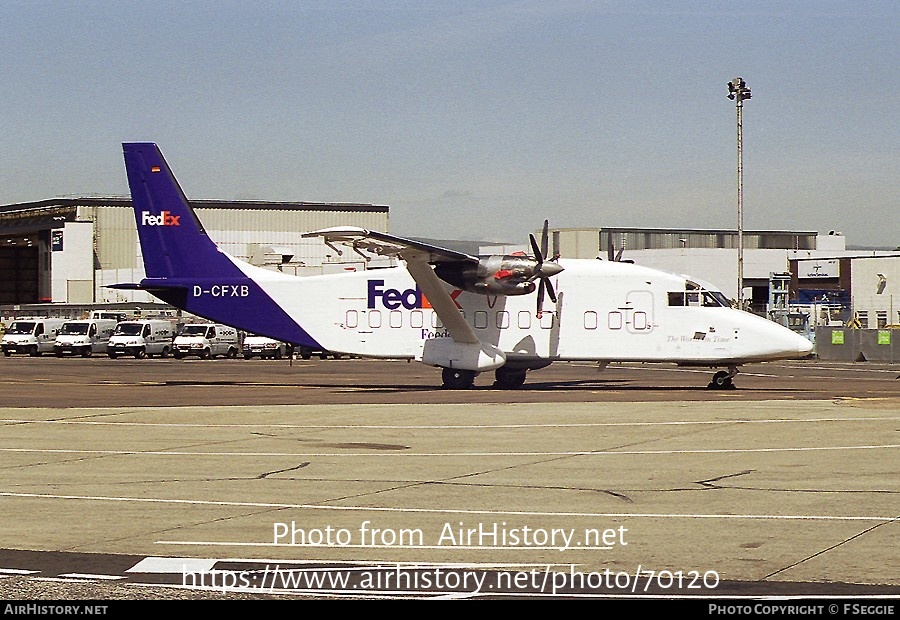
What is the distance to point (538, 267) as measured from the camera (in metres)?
35.2

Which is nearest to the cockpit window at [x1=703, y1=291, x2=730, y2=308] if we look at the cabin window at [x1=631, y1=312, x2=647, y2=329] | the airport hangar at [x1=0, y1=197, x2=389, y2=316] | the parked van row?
the cabin window at [x1=631, y1=312, x2=647, y2=329]

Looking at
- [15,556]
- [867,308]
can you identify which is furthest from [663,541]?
[867,308]

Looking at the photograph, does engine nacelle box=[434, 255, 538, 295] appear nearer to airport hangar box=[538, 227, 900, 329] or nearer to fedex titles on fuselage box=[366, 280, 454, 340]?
fedex titles on fuselage box=[366, 280, 454, 340]

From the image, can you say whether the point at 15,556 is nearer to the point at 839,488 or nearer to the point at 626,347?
the point at 839,488

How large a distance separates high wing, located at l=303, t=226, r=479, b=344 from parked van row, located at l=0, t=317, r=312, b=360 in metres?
38.3

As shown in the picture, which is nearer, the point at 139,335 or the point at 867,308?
the point at 139,335

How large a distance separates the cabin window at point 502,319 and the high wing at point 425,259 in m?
0.86

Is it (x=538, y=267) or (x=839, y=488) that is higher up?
(x=538, y=267)

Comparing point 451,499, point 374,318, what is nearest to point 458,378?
point 374,318

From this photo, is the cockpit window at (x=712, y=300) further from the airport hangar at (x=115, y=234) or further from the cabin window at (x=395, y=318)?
the airport hangar at (x=115, y=234)

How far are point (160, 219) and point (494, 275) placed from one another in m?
11.9

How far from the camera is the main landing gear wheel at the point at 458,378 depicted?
36.8 metres

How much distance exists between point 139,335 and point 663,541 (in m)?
66.0
